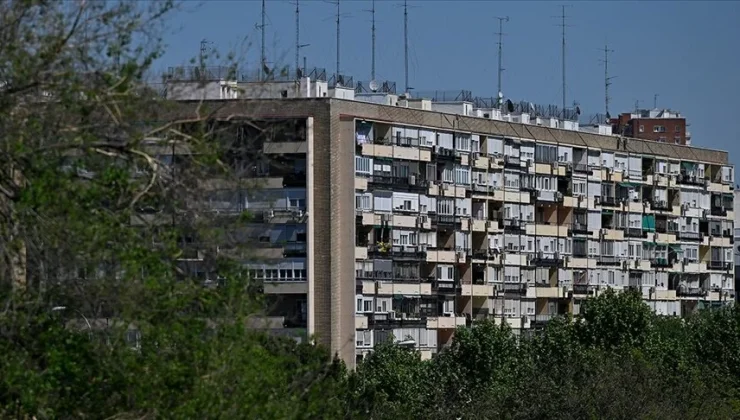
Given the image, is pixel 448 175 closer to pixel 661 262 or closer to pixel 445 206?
pixel 445 206

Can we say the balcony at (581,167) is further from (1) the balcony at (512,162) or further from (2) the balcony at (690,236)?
(2) the balcony at (690,236)

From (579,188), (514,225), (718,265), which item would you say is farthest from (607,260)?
(718,265)

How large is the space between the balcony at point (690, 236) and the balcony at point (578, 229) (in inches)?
385

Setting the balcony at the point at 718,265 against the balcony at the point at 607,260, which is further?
the balcony at the point at 718,265

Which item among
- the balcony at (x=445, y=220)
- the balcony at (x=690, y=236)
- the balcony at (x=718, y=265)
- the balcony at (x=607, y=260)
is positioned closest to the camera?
the balcony at (x=445, y=220)

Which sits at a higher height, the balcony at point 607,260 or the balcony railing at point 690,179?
the balcony railing at point 690,179

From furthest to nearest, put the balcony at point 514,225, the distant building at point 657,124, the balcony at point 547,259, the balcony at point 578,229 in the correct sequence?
the distant building at point 657,124, the balcony at point 578,229, the balcony at point 547,259, the balcony at point 514,225

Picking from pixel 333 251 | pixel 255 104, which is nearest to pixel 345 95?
pixel 333 251

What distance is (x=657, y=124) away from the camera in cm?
13325

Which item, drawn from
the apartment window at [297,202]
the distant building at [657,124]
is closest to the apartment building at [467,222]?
the apartment window at [297,202]

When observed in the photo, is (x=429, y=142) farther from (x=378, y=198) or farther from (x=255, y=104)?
(x=255, y=104)

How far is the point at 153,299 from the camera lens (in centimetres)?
1802

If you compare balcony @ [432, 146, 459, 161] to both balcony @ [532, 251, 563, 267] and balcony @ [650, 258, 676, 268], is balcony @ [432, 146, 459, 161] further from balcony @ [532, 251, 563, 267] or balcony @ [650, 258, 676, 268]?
balcony @ [650, 258, 676, 268]

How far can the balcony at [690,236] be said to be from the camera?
10100 centimetres
